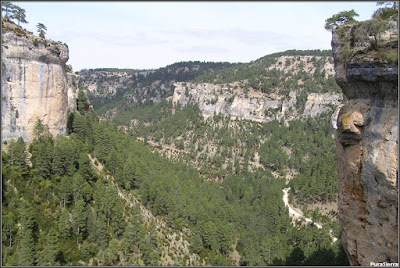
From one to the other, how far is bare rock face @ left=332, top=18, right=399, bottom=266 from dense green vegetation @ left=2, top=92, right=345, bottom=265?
2829cm

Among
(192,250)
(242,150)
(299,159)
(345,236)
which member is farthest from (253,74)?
(345,236)

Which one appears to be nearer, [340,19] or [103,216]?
[340,19]

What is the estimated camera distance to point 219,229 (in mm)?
56750

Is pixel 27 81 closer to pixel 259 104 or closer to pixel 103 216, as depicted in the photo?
pixel 103 216

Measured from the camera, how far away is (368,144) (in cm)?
1877

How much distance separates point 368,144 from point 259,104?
5515 inches

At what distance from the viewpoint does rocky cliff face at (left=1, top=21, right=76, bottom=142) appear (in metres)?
43.1

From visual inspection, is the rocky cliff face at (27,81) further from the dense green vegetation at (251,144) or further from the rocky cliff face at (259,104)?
the rocky cliff face at (259,104)

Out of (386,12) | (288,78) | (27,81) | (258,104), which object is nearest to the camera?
(386,12)

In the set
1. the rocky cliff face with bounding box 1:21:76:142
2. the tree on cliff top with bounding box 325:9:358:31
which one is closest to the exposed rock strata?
the rocky cliff face with bounding box 1:21:76:142

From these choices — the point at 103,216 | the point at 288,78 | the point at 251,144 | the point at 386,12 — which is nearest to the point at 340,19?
the point at 386,12

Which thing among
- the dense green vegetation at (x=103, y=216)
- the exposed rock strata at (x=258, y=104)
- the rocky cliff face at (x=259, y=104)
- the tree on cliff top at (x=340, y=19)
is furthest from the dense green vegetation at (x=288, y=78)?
the tree on cliff top at (x=340, y=19)

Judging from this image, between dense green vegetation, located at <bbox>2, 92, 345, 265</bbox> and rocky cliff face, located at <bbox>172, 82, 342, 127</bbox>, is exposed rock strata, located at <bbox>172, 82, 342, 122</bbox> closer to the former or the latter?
rocky cliff face, located at <bbox>172, 82, 342, 127</bbox>

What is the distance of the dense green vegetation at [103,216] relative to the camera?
37.5 metres
